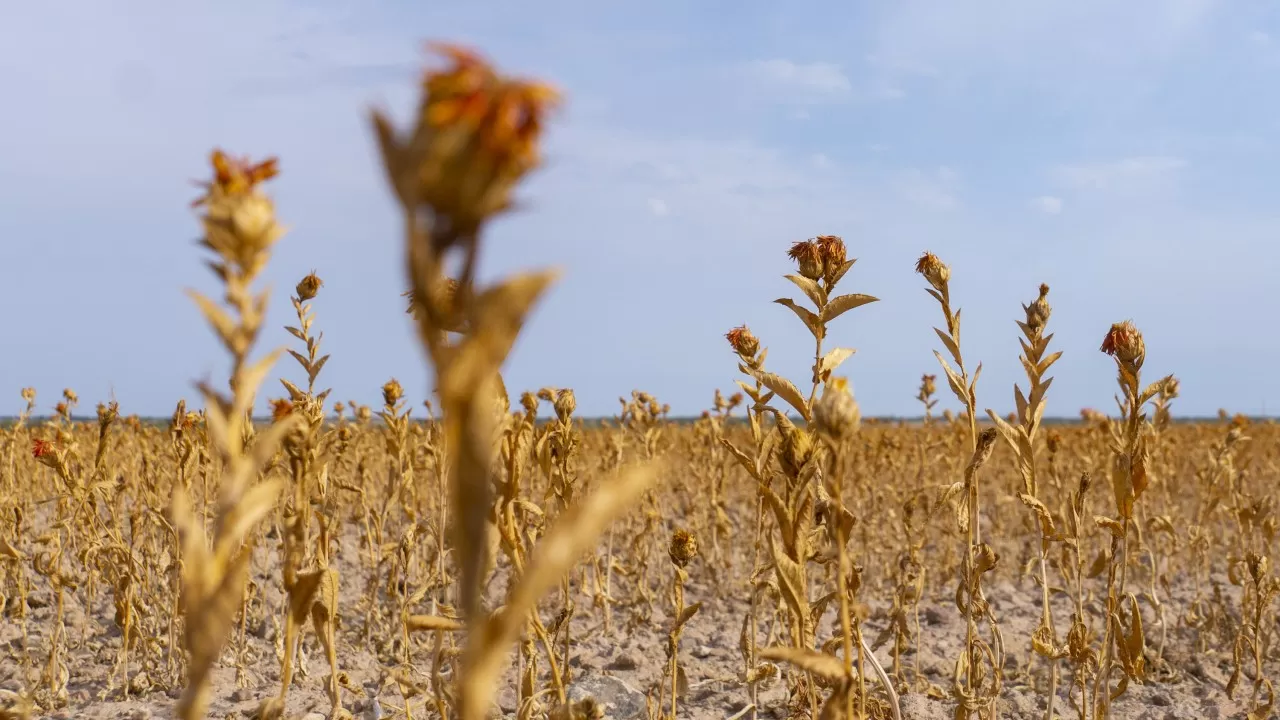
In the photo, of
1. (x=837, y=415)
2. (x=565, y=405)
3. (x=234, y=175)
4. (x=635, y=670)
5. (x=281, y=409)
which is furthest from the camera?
(x=635, y=670)

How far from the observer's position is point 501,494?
1.66 meters

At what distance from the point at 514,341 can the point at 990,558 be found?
6.58ft

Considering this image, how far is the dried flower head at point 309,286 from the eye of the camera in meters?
3.36

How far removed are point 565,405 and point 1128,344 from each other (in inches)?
58.6

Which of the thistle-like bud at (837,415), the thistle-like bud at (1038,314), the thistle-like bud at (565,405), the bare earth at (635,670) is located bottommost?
the bare earth at (635,670)

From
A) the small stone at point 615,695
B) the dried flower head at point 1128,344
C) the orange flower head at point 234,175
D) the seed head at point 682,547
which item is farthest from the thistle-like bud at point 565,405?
the orange flower head at point 234,175

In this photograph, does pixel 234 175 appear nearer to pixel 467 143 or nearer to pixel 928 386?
pixel 467 143

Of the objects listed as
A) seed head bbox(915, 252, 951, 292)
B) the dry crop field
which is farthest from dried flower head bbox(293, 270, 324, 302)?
seed head bbox(915, 252, 951, 292)

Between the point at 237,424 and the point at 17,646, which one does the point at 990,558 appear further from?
the point at 17,646

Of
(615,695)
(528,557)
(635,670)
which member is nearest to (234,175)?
(528,557)

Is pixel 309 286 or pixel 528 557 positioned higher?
pixel 309 286

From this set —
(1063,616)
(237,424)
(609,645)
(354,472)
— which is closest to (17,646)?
(609,645)

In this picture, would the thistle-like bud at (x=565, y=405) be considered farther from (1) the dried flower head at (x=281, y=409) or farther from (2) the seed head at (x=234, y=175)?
→ (2) the seed head at (x=234, y=175)

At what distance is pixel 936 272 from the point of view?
2.42m
